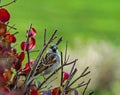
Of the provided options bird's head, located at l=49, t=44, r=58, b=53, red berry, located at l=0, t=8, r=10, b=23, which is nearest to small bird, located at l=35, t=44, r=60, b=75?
bird's head, located at l=49, t=44, r=58, b=53

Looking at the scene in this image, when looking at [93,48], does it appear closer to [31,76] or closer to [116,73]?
[116,73]

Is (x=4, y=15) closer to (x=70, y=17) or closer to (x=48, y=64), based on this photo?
(x=48, y=64)

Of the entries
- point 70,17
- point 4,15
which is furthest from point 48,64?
point 70,17

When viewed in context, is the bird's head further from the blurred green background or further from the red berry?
the blurred green background

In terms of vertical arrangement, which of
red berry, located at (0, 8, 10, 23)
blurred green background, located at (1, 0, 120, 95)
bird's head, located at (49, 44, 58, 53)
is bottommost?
bird's head, located at (49, 44, 58, 53)

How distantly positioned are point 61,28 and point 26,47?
346 inches

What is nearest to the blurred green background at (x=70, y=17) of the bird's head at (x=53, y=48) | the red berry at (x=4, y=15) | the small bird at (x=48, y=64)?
the bird's head at (x=53, y=48)

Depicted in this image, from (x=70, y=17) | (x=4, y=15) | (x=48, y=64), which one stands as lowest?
(x=48, y=64)

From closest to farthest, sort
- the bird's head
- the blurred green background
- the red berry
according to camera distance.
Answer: the red berry → the bird's head → the blurred green background

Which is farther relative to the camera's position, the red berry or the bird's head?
the bird's head

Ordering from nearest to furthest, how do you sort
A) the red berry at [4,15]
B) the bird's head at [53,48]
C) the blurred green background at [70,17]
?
the red berry at [4,15] → the bird's head at [53,48] → the blurred green background at [70,17]

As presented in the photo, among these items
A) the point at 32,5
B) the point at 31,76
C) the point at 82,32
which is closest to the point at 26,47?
the point at 31,76

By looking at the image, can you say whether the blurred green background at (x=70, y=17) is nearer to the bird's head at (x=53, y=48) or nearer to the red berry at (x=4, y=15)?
the bird's head at (x=53, y=48)

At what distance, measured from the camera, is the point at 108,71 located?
6492mm
